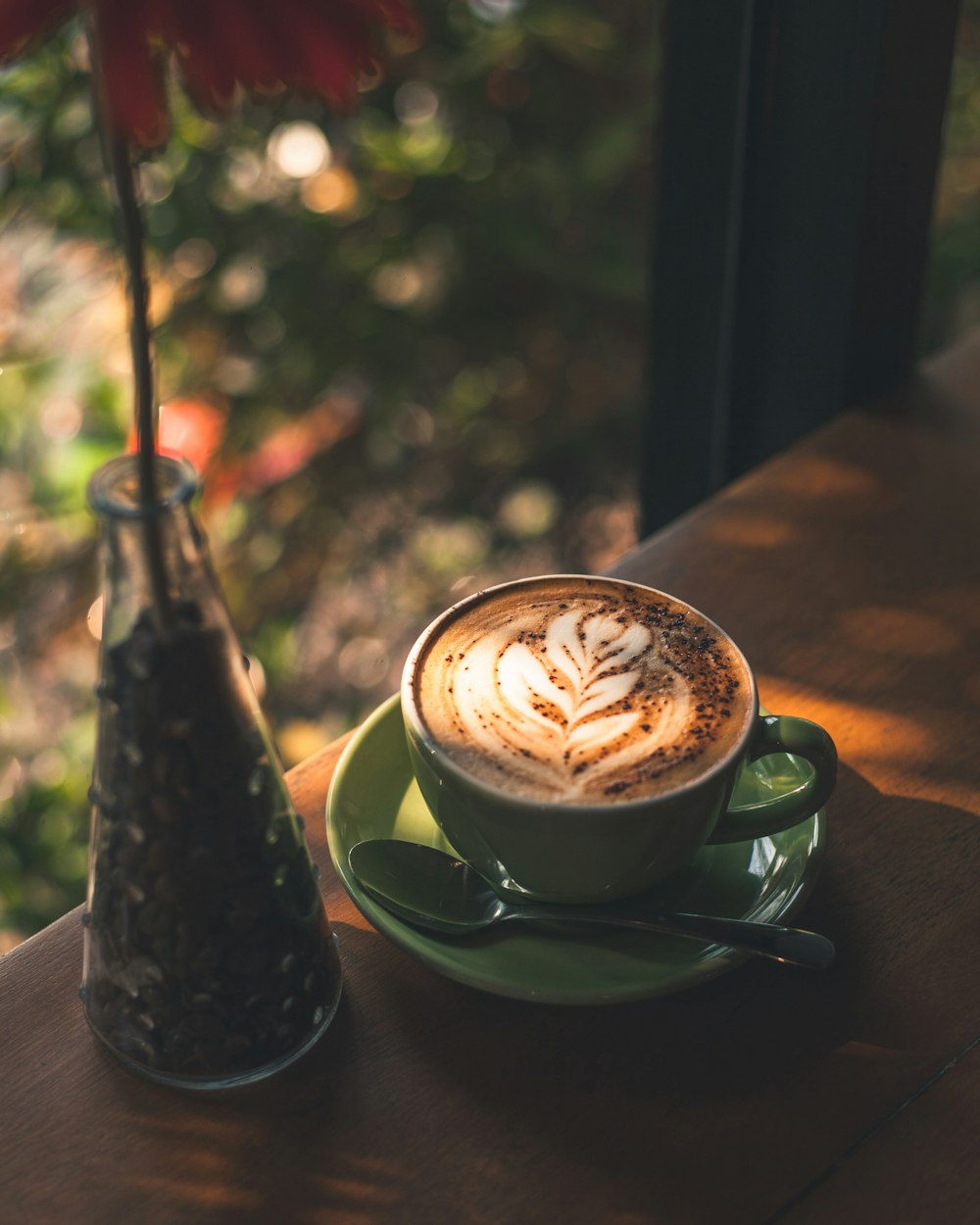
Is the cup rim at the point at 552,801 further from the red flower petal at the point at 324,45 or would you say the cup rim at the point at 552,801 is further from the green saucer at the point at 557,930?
the red flower petal at the point at 324,45

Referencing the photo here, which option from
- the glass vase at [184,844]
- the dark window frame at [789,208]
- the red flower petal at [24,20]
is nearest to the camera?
the red flower petal at [24,20]

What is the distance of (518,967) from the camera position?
0.59 meters

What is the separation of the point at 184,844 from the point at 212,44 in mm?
307

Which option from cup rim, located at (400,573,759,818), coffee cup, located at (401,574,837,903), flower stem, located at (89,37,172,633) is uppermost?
flower stem, located at (89,37,172,633)

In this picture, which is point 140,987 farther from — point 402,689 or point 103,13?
point 103,13

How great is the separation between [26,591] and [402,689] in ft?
3.63

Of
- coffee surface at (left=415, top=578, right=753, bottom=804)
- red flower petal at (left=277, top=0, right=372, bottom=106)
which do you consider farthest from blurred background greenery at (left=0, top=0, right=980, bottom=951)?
red flower petal at (left=277, top=0, right=372, bottom=106)

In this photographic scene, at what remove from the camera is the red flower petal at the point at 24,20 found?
299mm

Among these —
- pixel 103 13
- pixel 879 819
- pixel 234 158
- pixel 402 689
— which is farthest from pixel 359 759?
pixel 234 158

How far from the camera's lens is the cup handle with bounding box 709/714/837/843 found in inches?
23.6

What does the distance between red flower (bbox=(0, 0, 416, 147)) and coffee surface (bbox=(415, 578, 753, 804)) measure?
0.34 metres

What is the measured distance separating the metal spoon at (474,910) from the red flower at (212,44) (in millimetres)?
388

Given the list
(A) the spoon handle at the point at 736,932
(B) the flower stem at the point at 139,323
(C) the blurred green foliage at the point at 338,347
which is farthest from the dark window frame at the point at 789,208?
(B) the flower stem at the point at 139,323

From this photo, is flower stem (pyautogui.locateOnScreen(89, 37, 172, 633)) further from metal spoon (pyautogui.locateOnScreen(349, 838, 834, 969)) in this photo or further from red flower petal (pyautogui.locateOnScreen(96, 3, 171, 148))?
metal spoon (pyautogui.locateOnScreen(349, 838, 834, 969))
